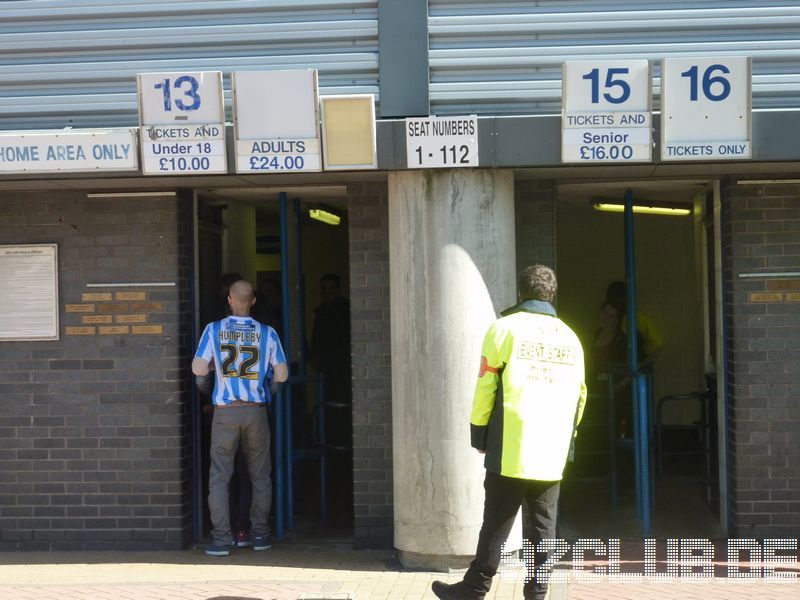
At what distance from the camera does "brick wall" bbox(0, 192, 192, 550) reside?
795cm

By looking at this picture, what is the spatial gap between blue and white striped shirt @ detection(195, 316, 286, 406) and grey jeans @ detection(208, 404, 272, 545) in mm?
110

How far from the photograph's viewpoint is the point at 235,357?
770 centimetres

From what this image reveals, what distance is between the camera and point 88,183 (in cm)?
779

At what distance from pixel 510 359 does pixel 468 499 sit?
178 centimetres

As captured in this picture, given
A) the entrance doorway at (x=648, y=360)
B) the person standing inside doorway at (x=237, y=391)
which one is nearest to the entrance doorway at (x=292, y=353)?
the person standing inside doorway at (x=237, y=391)

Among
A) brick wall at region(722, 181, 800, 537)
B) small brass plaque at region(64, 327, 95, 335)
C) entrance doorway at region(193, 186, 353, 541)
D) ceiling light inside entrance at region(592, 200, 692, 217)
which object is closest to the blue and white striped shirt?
entrance doorway at region(193, 186, 353, 541)

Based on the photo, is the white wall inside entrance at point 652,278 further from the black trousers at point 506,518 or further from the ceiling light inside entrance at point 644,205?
the black trousers at point 506,518

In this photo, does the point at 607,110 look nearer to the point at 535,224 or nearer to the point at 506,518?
the point at 535,224

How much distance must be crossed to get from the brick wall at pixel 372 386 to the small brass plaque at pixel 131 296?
5.04 ft

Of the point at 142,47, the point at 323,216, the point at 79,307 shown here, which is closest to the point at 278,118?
the point at 142,47

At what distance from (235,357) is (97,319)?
112 centimetres

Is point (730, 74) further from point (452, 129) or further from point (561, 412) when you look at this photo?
point (561, 412)

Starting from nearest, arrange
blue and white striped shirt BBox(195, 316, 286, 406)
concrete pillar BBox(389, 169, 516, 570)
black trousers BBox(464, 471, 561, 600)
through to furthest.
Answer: black trousers BBox(464, 471, 561, 600), concrete pillar BBox(389, 169, 516, 570), blue and white striped shirt BBox(195, 316, 286, 406)

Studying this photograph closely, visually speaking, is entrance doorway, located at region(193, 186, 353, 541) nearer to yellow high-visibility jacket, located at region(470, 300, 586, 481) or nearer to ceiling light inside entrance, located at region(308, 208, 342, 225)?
ceiling light inside entrance, located at region(308, 208, 342, 225)
